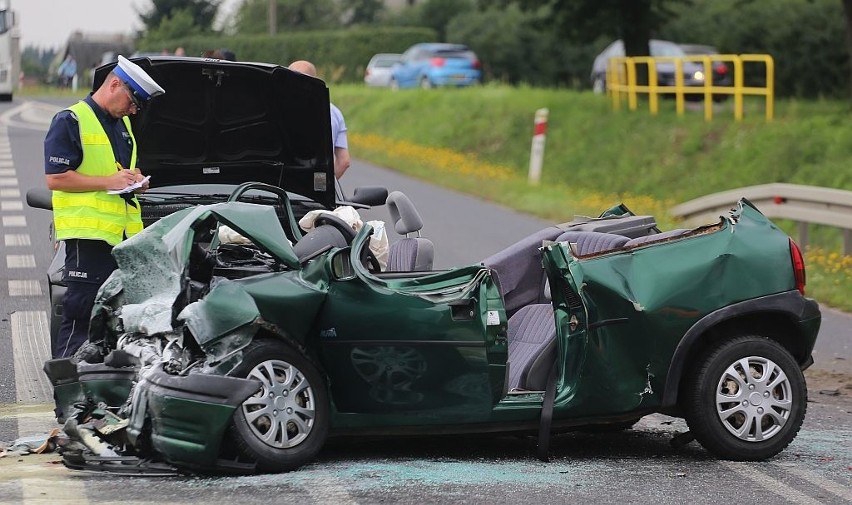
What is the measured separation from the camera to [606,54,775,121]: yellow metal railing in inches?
1079

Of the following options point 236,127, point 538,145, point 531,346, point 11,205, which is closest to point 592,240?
point 531,346

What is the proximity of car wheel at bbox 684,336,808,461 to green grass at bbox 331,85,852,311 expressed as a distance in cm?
788

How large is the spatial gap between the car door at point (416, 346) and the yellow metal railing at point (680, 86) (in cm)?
1994

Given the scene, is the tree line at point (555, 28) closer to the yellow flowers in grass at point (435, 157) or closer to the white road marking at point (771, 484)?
the yellow flowers in grass at point (435, 157)

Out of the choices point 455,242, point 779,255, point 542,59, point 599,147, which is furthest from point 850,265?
point 542,59

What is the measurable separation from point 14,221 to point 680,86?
15.2m

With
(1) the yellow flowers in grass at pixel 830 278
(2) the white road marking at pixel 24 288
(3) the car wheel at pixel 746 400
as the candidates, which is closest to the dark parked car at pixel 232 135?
(3) the car wheel at pixel 746 400

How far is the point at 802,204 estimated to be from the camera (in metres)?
16.5

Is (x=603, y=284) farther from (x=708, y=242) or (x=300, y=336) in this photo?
(x=300, y=336)

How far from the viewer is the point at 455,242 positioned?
17359 millimetres

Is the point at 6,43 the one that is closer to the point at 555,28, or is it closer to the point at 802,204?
the point at 555,28

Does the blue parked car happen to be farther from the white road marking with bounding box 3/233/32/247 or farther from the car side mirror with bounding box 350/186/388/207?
the car side mirror with bounding box 350/186/388/207

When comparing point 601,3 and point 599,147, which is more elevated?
point 601,3

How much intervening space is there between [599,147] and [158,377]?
2454 cm
